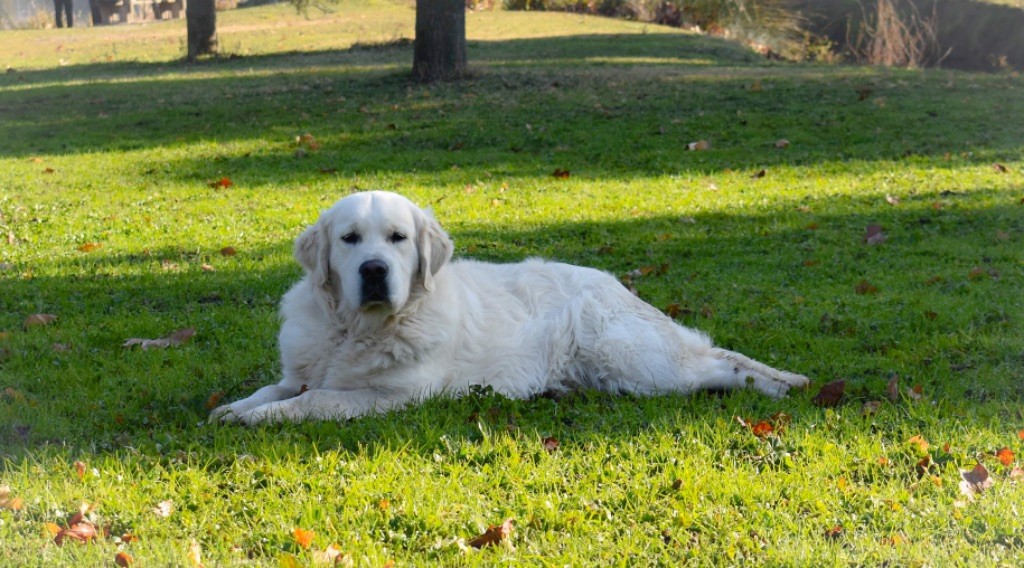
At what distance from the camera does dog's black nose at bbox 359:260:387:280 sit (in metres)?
5.34

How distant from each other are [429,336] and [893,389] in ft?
8.25

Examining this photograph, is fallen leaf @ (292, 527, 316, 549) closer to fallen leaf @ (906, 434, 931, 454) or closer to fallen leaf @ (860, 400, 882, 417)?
fallen leaf @ (906, 434, 931, 454)

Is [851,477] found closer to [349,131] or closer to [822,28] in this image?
[349,131]

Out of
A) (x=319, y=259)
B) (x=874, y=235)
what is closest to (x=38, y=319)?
(x=319, y=259)

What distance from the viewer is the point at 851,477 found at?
178 inches

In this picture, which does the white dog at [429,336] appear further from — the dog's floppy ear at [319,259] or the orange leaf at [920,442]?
the orange leaf at [920,442]

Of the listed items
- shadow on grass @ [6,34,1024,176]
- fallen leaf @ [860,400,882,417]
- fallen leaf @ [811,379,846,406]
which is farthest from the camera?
shadow on grass @ [6,34,1024,176]

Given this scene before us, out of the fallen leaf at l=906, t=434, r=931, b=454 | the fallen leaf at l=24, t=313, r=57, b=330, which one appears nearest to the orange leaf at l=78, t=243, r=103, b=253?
the fallen leaf at l=24, t=313, r=57, b=330

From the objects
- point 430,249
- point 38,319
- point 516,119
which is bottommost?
point 38,319

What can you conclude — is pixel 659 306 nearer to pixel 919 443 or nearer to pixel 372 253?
pixel 372 253

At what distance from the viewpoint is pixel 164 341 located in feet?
22.5

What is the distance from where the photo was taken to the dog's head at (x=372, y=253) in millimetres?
5367

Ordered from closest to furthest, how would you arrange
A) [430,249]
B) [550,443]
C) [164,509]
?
1. [164,509]
2. [550,443]
3. [430,249]

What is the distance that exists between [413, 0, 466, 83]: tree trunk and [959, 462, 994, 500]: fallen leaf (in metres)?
14.4
